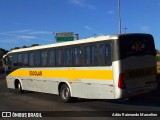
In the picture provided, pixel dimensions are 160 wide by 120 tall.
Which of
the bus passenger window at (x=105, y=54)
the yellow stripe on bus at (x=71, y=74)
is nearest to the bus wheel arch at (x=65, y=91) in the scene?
the yellow stripe on bus at (x=71, y=74)

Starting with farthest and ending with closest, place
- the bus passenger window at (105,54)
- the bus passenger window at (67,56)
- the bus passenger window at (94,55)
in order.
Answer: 1. the bus passenger window at (67,56)
2. the bus passenger window at (94,55)
3. the bus passenger window at (105,54)

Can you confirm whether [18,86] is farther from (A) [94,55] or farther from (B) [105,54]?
(B) [105,54]

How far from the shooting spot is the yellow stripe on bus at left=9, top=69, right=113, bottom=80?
1288cm

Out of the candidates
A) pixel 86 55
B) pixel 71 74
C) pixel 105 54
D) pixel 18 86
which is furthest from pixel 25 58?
pixel 105 54

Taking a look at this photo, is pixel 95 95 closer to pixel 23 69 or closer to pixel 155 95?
pixel 155 95

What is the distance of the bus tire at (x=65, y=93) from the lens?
15445mm

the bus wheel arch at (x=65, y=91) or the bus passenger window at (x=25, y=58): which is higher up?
the bus passenger window at (x=25, y=58)

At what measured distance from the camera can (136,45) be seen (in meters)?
13.0

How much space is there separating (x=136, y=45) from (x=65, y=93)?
4624 mm

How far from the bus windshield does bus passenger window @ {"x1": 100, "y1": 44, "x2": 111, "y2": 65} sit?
56 centimetres

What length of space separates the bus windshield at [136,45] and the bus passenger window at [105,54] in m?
0.56

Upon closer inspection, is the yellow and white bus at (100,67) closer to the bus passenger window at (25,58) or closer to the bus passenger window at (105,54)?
the bus passenger window at (105,54)

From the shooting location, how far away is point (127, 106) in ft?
43.8

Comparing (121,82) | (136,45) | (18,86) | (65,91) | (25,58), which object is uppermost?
(136,45)
